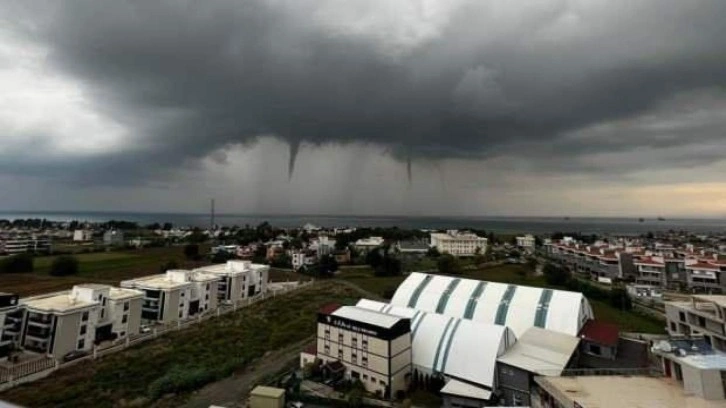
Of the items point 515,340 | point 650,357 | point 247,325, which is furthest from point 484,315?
point 247,325

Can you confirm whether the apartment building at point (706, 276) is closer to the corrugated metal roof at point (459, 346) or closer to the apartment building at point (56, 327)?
the corrugated metal roof at point (459, 346)

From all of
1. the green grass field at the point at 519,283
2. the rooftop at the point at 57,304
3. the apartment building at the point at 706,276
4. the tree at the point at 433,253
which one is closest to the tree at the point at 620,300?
the green grass field at the point at 519,283

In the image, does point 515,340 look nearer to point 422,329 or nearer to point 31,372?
point 422,329

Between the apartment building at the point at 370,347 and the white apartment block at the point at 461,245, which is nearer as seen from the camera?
the apartment building at the point at 370,347

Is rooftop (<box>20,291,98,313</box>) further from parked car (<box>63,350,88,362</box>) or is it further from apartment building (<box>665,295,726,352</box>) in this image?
apartment building (<box>665,295,726,352</box>)

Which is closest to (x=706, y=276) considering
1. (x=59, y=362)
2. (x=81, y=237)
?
(x=59, y=362)

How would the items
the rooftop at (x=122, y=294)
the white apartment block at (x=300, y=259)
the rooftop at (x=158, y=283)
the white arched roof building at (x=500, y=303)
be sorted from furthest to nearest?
the white apartment block at (x=300, y=259), the rooftop at (x=158, y=283), the rooftop at (x=122, y=294), the white arched roof building at (x=500, y=303)
